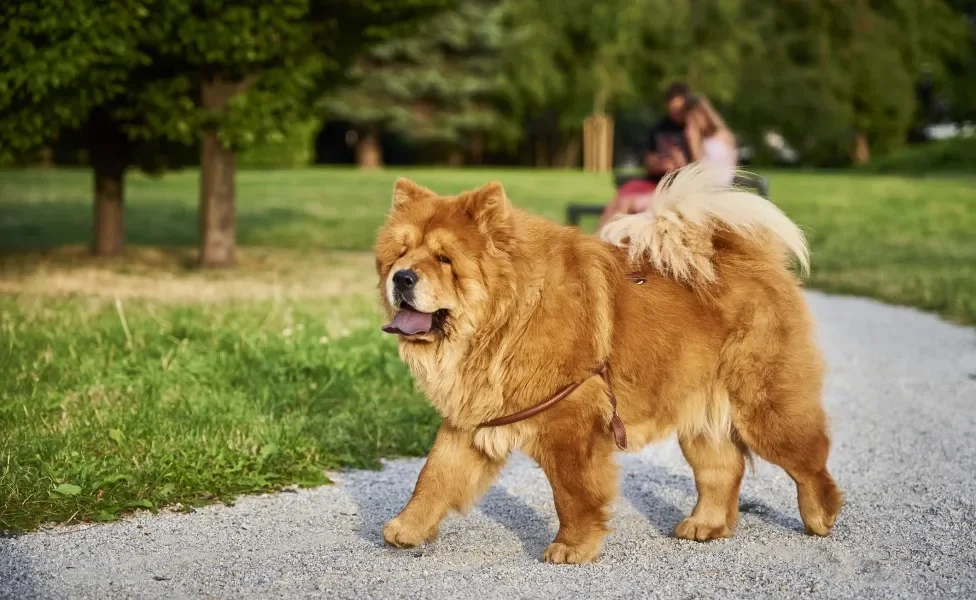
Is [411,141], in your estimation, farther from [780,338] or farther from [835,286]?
[780,338]

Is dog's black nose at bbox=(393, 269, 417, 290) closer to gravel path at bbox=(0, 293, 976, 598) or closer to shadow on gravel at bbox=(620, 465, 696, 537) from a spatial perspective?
gravel path at bbox=(0, 293, 976, 598)

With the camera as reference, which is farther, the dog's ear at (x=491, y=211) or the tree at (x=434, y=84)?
the tree at (x=434, y=84)

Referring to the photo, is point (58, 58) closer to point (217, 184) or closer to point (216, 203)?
point (217, 184)

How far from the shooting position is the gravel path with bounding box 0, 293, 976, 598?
4.14 m

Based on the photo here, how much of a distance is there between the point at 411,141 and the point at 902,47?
21268 mm

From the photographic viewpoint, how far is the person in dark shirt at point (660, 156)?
10.3 meters

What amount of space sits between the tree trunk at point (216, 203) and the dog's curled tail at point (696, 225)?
8510 millimetres

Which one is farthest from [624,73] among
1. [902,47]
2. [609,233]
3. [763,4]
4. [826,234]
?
[609,233]

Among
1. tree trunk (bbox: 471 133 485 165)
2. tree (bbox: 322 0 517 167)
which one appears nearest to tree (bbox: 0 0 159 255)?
tree (bbox: 322 0 517 167)

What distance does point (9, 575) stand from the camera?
418 centimetres

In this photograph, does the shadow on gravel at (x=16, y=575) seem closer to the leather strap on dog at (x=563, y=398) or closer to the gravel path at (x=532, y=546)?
the gravel path at (x=532, y=546)

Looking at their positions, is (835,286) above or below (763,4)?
below

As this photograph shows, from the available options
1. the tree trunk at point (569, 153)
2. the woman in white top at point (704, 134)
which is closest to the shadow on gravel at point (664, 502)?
the woman in white top at point (704, 134)

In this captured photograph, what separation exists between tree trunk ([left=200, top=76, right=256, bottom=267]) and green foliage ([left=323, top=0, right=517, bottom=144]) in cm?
3034
